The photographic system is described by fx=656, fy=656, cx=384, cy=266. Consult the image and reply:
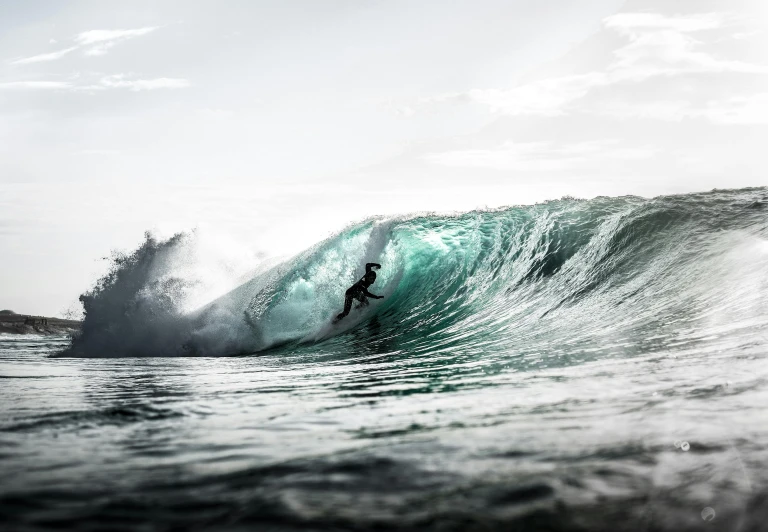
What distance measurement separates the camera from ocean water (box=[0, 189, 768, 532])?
2.41 meters

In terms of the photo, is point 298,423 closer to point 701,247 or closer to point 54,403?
point 54,403

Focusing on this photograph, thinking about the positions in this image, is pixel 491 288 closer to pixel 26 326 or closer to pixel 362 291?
pixel 362 291

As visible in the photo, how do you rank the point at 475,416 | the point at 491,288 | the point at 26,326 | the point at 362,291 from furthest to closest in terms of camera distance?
the point at 26,326
the point at 362,291
the point at 491,288
the point at 475,416

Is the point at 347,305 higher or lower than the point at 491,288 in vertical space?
lower

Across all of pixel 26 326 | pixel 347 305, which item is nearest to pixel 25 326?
pixel 26 326

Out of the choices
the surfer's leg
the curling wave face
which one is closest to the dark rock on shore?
the curling wave face

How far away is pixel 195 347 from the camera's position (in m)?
14.3

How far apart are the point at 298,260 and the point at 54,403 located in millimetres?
10552

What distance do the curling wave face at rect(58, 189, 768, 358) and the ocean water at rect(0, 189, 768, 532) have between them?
0.08 meters

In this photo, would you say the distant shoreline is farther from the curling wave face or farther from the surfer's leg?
the surfer's leg

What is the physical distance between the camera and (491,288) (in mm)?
13016

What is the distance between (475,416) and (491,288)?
361 inches

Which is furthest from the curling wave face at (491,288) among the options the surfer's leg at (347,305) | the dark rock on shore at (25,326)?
the dark rock on shore at (25,326)

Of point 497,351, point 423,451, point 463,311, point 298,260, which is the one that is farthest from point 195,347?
point 423,451
